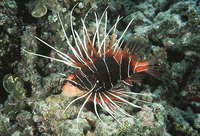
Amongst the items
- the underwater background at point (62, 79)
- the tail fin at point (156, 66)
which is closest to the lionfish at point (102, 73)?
the tail fin at point (156, 66)

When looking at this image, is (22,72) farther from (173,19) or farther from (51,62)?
(173,19)

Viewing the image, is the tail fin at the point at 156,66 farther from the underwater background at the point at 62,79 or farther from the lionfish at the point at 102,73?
the underwater background at the point at 62,79

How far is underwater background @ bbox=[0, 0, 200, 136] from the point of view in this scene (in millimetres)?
2416

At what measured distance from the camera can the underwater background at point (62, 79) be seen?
2416mm

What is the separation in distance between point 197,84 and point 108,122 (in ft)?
8.84

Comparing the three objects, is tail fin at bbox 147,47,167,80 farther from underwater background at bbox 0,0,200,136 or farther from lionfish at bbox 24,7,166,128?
underwater background at bbox 0,0,200,136

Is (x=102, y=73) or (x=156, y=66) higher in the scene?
(x=102, y=73)

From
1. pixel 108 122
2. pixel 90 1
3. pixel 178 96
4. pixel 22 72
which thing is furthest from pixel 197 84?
pixel 22 72

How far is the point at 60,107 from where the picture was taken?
2582mm

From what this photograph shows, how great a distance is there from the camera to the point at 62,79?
111 inches

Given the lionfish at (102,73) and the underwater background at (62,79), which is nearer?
the lionfish at (102,73)

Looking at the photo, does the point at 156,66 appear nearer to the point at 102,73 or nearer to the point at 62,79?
the point at 102,73

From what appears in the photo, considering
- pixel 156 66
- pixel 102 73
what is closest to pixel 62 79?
pixel 102 73

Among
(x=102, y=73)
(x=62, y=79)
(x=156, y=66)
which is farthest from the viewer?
(x=62, y=79)
